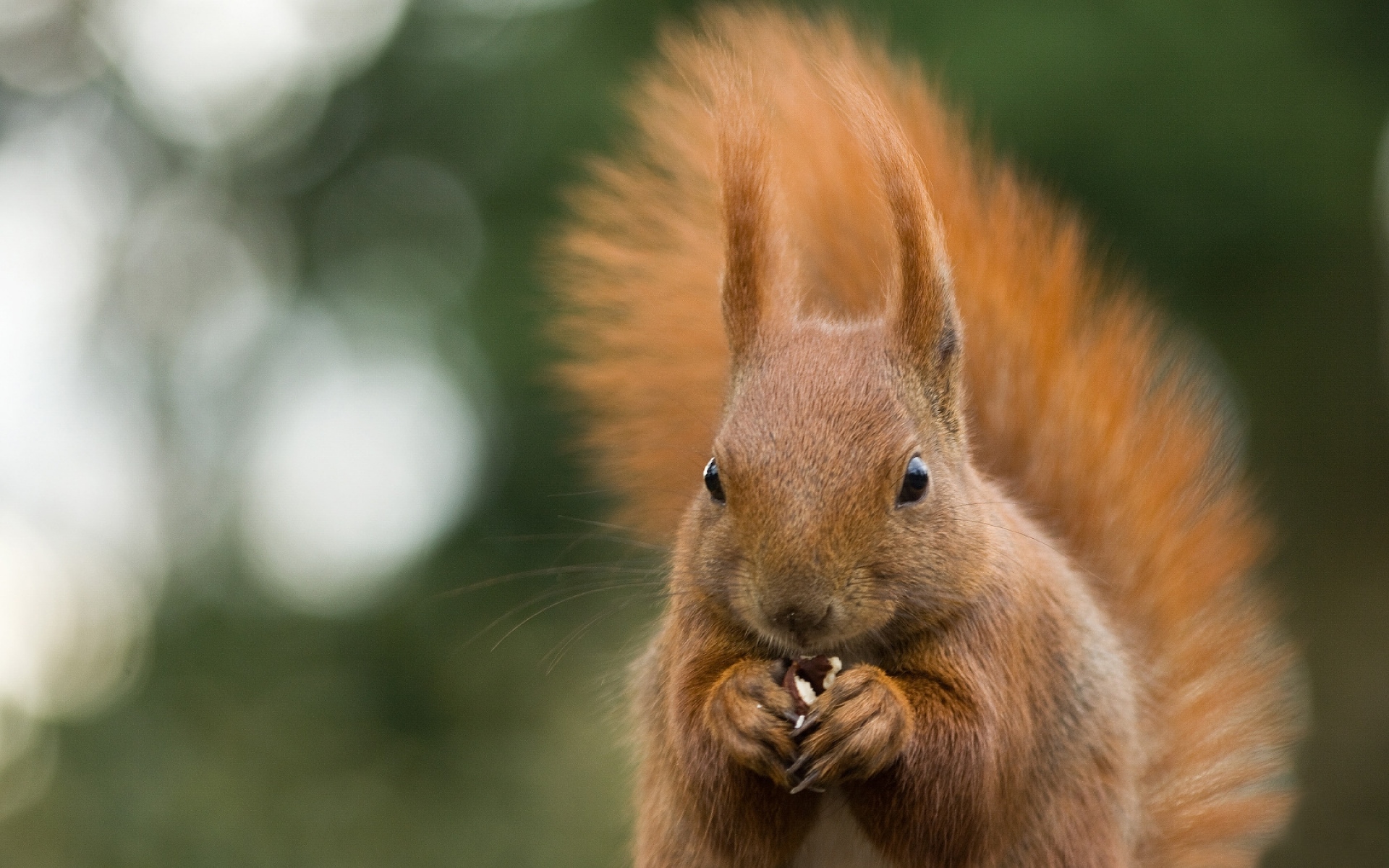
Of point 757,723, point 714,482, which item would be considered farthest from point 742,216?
point 757,723

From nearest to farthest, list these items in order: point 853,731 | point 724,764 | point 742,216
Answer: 1. point 853,731
2. point 724,764
3. point 742,216

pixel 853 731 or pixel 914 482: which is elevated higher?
pixel 914 482

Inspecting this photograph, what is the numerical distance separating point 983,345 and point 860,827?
0.71m

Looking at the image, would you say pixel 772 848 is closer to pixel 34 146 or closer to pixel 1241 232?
pixel 1241 232

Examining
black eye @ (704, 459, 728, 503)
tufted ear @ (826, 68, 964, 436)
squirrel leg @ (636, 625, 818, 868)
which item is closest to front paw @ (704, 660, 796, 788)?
squirrel leg @ (636, 625, 818, 868)

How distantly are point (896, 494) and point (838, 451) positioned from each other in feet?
0.25

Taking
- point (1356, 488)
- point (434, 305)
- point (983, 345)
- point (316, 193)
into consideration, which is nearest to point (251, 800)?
point (434, 305)

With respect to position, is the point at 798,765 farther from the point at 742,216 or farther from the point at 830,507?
the point at 742,216

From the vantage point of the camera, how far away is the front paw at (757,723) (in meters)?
1.24

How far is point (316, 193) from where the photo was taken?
5418 millimetres

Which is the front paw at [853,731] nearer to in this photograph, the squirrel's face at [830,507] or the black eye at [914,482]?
the squirrel's face at [830,507]

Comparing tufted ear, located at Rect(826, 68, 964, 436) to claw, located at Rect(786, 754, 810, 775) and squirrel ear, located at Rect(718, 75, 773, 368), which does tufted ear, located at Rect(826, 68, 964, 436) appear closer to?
squirrel ear, located at Rect(718, 75, 773, 368)

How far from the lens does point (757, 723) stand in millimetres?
1244

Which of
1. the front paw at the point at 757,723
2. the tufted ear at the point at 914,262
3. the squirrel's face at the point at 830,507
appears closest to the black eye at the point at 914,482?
the squirrel's face at the point at 830,507
